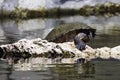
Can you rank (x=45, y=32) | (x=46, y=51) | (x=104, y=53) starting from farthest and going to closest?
(x=45, y=32) < (x=104, y=53) < (x=46, y=51)

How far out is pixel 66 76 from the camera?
32.8 ft

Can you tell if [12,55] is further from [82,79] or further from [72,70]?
[82,79]

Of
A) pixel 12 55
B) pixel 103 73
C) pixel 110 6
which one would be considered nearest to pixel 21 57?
pixel 12 55

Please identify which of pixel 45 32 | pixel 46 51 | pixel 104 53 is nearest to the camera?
pixel 46 51

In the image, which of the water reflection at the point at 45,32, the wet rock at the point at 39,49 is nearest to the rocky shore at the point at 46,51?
the wet rock at the point at 39,49

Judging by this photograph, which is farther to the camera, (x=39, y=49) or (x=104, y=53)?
(x=104, y=53)

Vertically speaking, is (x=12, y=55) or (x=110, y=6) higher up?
(x=110, y=6)

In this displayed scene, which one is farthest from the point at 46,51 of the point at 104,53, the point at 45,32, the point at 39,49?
the point at 45,32

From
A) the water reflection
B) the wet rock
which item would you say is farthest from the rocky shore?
the water reflection

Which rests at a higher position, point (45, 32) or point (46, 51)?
point (45, 32)

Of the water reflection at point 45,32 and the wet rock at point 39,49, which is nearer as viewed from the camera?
the wet rock at point 39,49

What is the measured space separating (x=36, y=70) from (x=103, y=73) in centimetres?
147

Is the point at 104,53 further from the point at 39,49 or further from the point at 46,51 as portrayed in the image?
Answer: the point at 39,49

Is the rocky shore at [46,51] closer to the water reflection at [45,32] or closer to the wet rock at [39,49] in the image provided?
the wet rock at [39,49]
